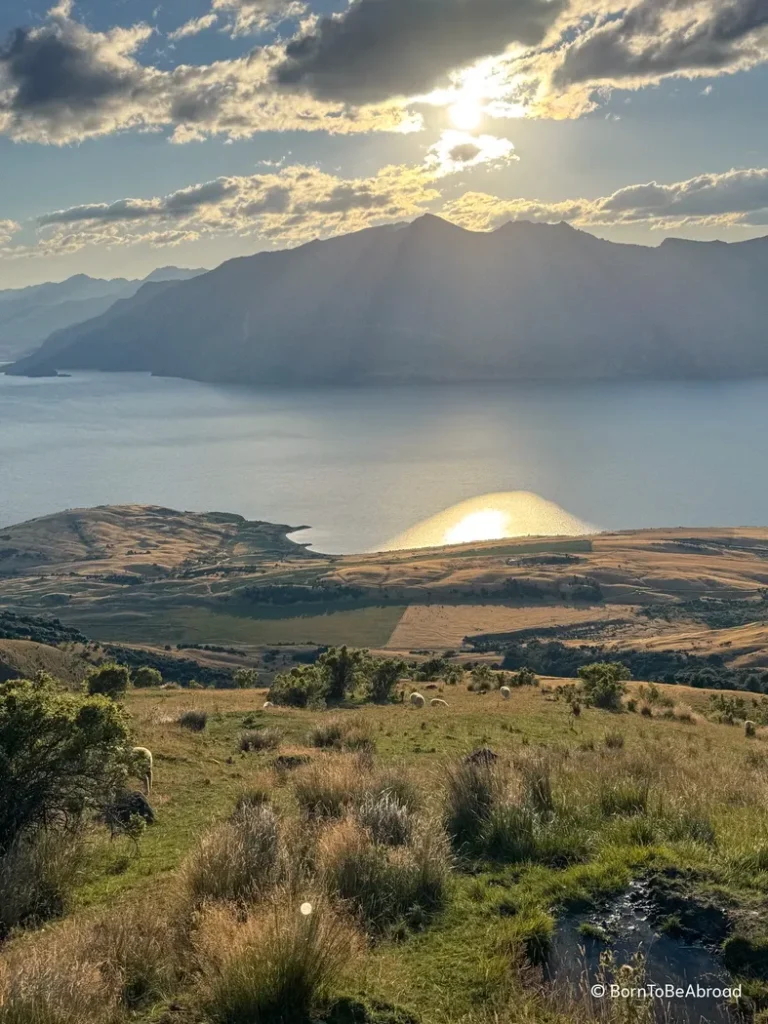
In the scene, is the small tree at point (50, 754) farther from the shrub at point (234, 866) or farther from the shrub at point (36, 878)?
the shrub at point (234, 866)

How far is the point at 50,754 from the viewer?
851cm

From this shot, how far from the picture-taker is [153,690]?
97.7 feet

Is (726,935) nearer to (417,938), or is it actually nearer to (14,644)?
(417,938)

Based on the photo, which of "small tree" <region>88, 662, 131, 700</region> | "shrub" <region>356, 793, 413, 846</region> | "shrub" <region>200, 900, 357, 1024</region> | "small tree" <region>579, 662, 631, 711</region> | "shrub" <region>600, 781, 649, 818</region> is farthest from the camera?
"small tree" <region>579, 662, 631, 711</region>

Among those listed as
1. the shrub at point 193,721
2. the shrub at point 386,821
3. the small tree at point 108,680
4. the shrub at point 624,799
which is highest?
the shrub at point 386,821

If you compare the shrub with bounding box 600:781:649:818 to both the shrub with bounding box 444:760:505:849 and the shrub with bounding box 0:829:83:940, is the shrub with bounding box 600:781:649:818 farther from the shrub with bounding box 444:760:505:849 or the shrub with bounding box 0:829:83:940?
the shrub with bounding box 0:829:83:940

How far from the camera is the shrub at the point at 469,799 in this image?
8422 millimetres

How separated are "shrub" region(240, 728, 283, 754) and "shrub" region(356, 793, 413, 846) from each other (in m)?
8.42

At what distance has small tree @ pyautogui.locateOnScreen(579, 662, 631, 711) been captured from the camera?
25.4 metres

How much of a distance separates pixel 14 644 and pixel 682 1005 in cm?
4160

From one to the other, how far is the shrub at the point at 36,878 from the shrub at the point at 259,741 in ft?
25.9

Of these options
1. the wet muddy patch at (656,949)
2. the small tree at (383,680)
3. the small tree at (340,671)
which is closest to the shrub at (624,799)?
the wet muddy patch at (656,949)

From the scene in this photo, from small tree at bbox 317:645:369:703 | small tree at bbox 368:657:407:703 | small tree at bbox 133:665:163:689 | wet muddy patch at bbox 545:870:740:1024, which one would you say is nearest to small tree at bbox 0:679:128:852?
wet muddy patch at bbox 545:870:740:1024

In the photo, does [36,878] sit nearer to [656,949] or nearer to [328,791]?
[328,791]
